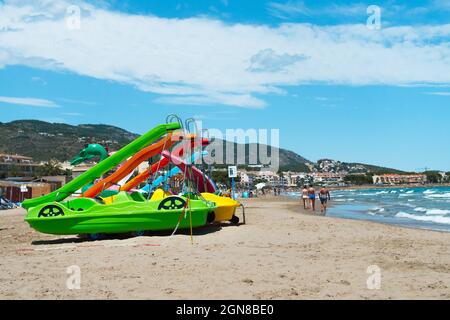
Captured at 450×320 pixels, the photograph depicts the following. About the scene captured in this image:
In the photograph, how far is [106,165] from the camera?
13.5m

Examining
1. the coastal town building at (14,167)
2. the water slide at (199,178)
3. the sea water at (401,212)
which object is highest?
the coastal town building at (14,167)

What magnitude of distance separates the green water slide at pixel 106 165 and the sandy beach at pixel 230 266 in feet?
3.90

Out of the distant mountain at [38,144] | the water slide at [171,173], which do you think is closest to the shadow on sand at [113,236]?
the water slide at [171,173]

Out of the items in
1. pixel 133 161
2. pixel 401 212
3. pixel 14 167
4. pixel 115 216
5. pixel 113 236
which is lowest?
pixel 401 212

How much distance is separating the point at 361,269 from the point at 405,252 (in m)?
2.68

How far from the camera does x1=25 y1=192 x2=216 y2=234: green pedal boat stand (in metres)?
12.7

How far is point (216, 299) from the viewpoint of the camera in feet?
20.3

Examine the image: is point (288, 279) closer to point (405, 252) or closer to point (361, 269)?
point (361, 269)

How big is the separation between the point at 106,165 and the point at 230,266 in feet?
20.4

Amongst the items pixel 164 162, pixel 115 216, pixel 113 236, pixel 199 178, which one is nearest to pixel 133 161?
pixel 164 162

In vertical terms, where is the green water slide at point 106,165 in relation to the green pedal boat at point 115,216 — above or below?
above

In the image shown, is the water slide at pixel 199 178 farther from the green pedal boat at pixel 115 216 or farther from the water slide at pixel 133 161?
the green pedal boat at pixel 115 216

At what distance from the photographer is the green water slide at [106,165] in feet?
44.2

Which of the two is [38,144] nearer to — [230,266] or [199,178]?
[199,178]
